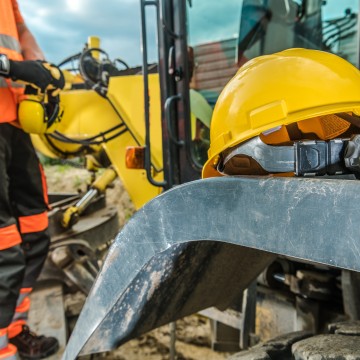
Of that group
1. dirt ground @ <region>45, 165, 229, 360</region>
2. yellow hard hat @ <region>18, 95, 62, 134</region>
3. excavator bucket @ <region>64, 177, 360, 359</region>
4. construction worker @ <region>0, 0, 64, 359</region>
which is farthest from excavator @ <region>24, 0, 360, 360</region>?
dirt ground @ <region>45, 165, 229, 360</region>

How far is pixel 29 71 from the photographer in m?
2.07

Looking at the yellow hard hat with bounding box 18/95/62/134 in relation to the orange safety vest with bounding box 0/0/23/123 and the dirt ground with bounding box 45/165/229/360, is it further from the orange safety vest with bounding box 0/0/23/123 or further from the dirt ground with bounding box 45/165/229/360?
the dirt ground with bounding box 45/165/229/360

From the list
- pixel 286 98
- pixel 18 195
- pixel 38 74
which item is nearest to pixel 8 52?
pixel 38 74

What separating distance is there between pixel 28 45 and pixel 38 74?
1.12 feet

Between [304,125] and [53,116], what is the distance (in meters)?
1.70

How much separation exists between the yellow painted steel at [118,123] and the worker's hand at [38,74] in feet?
2.55

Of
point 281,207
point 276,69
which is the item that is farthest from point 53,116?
point 281,207

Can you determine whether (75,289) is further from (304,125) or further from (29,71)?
(304,125)

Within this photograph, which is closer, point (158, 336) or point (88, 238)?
point (158, 336)

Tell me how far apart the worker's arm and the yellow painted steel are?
2.75 feet

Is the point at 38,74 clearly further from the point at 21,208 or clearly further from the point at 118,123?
the point at 118,123

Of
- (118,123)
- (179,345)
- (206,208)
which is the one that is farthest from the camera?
(118,123)

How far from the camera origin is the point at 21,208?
90.5 inches

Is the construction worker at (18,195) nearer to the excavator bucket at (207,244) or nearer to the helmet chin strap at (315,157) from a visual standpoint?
the excavator bucket at (207,244)
